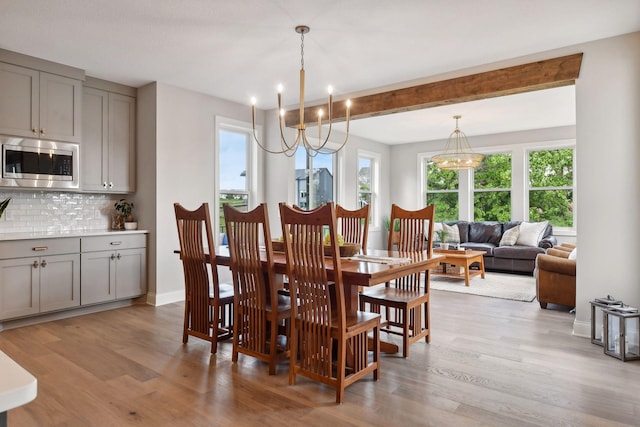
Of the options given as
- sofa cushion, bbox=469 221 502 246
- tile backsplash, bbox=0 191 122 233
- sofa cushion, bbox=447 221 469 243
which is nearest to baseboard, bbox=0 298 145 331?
tile backsplash, bbox=0 191 122 233

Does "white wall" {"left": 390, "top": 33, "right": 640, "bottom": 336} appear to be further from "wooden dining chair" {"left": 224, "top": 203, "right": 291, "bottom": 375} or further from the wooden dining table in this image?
"wooden dining chair" {"left": 224, "top": 203, "right": 291, "bottom": 375}

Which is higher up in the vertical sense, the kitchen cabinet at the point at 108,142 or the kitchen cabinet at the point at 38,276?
the kitchen cabinet at the point at 108,142


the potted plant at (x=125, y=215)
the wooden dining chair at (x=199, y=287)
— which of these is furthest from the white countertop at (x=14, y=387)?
the potted plant at (x=125, y=215)

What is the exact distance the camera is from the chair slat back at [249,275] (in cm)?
269

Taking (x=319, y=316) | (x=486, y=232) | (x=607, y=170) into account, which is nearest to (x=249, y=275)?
(x=319, y=316)

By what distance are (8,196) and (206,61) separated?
7.72 feet

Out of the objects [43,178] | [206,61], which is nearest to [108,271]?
[43,178]

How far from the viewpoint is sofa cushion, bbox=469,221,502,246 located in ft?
24.2

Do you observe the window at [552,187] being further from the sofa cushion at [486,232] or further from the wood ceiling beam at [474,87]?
the wood ceiling beam at [474,87]

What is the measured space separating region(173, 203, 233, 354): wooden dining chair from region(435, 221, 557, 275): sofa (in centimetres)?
449

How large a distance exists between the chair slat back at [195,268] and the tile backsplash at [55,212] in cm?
200

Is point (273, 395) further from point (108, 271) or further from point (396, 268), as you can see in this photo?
point (108, 271)

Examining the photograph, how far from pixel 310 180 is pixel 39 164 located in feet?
13.2

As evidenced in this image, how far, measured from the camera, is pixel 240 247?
278 centimetres
